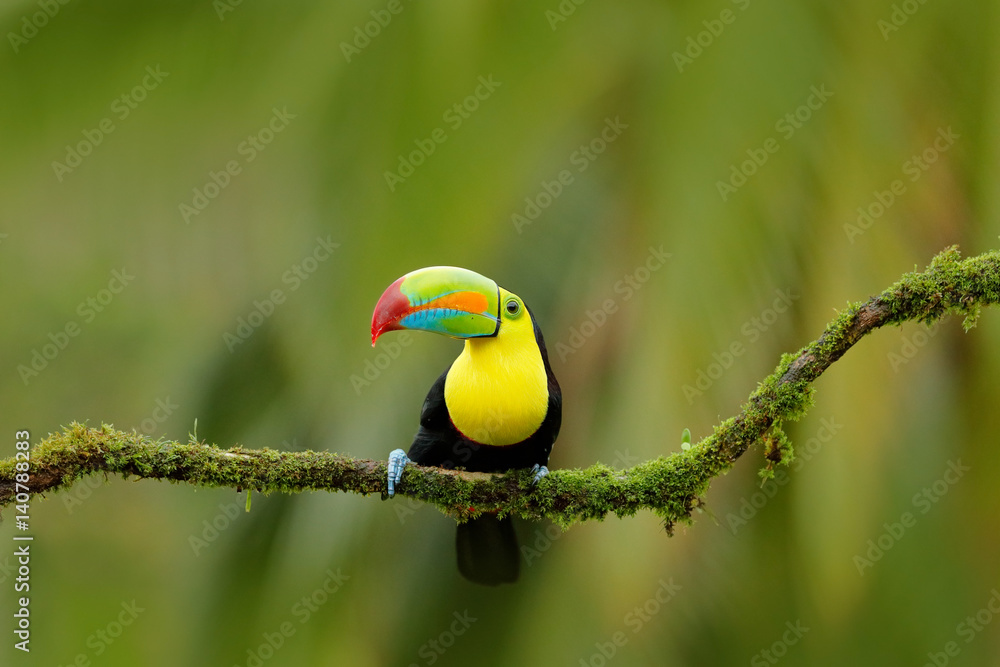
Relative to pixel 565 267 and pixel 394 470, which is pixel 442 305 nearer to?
pixel 394 470

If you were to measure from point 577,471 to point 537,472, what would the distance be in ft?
0.47

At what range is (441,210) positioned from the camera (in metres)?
3.97

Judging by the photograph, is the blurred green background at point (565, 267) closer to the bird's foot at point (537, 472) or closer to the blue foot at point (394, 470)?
the bird's foot at point (537, 472)

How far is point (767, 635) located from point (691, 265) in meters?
2.07

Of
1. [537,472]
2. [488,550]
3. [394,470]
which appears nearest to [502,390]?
[537,472]

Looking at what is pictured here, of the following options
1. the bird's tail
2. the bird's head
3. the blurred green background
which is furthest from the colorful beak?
the bird's tail

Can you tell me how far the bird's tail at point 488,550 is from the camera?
3.74 metres

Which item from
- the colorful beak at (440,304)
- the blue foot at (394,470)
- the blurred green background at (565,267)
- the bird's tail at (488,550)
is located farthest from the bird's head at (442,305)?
the bird's tail at (488,550)

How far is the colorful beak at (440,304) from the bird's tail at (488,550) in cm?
93

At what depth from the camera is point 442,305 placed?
10.1ft

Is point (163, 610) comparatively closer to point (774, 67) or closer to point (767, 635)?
point (767, 635)

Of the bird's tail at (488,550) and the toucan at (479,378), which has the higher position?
the toucan at (479,378)

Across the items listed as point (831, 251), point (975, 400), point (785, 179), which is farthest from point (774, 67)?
point (975, 400)

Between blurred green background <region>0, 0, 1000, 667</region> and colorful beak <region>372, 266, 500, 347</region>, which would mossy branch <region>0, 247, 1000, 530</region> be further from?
blurred green background <region>0, 0, 1000, 667</region>
